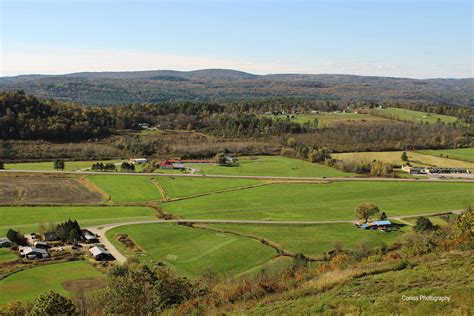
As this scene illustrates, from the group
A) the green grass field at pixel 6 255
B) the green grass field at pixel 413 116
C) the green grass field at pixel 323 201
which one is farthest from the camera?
the green grass field at pixel 413 116

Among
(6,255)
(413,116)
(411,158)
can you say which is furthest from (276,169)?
(413,116)

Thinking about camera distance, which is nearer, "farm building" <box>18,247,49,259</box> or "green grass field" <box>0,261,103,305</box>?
"green grass field" <box>0,261,103,305</box>

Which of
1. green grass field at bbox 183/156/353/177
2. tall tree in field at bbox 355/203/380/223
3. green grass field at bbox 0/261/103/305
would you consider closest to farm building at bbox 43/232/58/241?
green grass field at bbox 0/261/103/305

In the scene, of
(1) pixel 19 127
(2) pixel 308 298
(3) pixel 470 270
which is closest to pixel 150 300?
(2) pixel 308 298

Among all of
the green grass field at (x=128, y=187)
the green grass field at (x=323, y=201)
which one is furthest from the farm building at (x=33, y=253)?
the green grass field at (x=128, y=187)

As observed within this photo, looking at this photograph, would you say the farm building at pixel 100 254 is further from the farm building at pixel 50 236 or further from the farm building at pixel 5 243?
the farm building at pixel 5 243

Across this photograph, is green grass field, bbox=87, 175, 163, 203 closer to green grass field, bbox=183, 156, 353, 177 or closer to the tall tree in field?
green grass field, bbox=183, 156, 353, 177
